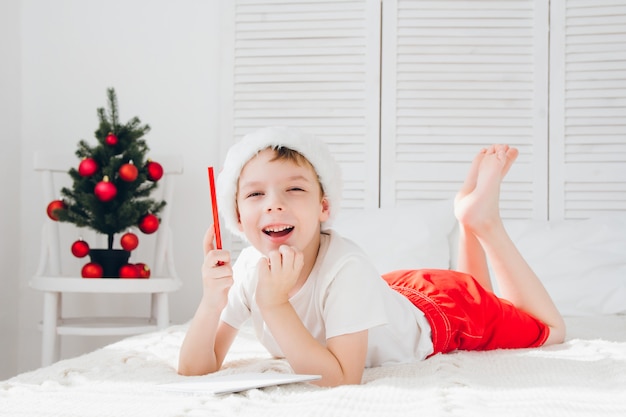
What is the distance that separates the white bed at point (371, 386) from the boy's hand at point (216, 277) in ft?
0.38

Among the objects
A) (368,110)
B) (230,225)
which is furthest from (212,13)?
(230,225)

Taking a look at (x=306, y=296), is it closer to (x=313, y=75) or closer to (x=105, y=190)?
(x=105, y=190)

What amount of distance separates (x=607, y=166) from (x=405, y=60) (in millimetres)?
806

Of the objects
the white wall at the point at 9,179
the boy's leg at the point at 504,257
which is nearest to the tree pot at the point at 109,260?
the white wall at the point at 9,179

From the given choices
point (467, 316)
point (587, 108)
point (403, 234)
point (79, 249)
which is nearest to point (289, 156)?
point (467, 316)

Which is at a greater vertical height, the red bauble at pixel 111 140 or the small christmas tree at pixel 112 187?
the red bauble at pixel 111 140

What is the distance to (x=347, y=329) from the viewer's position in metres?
1.14

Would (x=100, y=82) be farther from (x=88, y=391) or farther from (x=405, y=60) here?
(x=88, y=391)

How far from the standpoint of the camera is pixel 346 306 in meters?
1.15

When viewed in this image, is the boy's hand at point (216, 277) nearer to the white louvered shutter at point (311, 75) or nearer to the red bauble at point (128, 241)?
the red bauble at point (128, 241)

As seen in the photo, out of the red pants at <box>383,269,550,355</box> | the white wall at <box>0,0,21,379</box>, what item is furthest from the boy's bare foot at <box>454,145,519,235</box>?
the white wall at <box>0,0,21,379</box>

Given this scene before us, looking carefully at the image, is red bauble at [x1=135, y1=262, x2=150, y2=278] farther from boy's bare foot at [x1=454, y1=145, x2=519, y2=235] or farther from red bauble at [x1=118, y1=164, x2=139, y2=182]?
boy's bare foot at [x1=454, y1=145, x2=519, y2=235]

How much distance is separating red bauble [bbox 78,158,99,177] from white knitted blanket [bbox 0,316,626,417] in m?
1.10

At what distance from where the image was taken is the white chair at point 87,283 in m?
2.39
